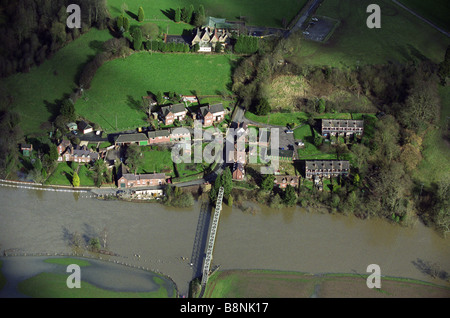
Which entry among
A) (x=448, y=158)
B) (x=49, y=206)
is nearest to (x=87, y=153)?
(x=49, y=206)

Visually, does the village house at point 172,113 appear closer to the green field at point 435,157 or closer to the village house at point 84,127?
the village house at point 84,127

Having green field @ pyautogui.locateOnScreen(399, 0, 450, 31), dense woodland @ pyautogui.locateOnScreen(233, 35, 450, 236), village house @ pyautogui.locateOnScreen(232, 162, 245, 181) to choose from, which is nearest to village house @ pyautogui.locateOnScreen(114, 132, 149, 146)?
village house @ pyautogui.locateOnScreen(232, 162, 245, 181)

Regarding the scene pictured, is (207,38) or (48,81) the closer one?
(48,81)

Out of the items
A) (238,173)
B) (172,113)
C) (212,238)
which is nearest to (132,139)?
(172,113)

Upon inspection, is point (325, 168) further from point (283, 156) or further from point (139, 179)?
point (139, 179)

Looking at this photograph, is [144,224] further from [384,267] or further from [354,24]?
[354,24]

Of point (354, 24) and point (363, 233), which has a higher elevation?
point (354, 24)
